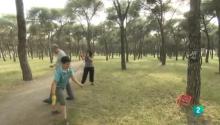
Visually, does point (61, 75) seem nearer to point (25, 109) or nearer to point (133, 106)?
point (25, 109)

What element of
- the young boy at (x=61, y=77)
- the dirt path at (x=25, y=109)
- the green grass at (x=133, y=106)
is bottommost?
the green grass at (x=133, y=106)

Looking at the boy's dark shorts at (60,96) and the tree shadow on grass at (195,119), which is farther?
the tree shadow on grass at (195,119)

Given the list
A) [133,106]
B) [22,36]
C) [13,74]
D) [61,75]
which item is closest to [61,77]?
[61,75]

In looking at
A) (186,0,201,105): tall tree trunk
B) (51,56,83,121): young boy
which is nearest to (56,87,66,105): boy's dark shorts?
(51,56,83,121): young boy

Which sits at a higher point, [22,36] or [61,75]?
[22,36]


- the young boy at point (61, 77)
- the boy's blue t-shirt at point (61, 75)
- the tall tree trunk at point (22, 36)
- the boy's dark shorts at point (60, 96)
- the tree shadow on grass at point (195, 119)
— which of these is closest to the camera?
the young boy at point (61, 77)

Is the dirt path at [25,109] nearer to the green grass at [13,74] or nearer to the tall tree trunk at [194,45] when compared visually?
the green grass at [13,74]

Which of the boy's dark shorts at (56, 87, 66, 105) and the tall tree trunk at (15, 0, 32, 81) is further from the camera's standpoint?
the tall tree trunk at (15, 0, 32, 81)

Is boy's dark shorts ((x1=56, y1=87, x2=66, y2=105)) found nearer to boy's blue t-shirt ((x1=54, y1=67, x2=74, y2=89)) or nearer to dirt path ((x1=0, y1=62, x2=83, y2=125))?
boy's blue t-shirt ((x1=54, y1=67, x2=74, y2=89))

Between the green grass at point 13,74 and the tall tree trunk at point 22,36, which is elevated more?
the tall tree trunk at point 22,36

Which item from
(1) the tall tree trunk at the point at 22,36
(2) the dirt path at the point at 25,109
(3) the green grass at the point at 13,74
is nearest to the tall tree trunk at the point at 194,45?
(2) the dirt path at the point at 25,109

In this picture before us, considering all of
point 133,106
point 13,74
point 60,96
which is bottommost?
point 133,106

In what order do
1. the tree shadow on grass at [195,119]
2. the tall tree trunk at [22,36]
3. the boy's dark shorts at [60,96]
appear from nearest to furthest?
1. the boy's dark shorts at [60,96]
2. the tree shadow on grass at [195,119]
3. the tall tree trunk at [22,36]

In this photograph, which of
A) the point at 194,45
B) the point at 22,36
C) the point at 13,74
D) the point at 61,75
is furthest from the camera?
the point at 13,74
